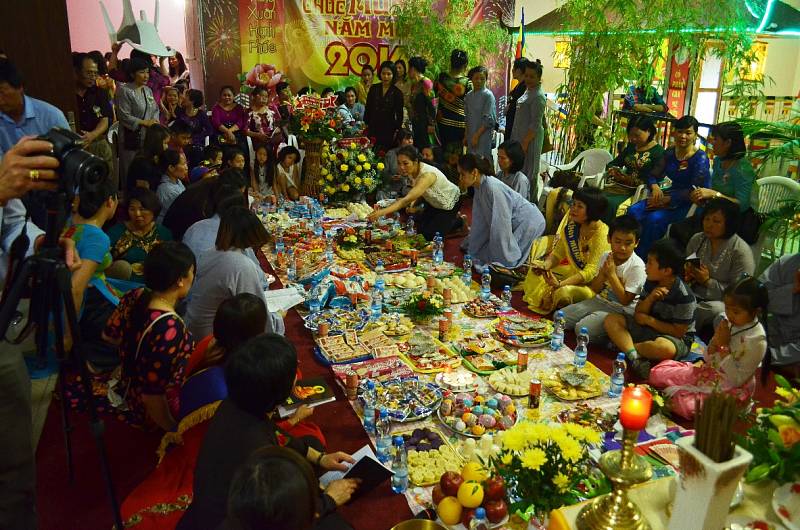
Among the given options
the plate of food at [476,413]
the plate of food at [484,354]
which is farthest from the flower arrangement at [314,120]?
the plate of food at [476,413]

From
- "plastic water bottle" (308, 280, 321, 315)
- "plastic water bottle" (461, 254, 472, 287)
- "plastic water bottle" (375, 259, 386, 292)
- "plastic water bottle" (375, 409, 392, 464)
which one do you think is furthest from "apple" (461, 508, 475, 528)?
"plastic water bottle" (461, 254, 472, 287)

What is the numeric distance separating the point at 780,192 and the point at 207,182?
409 cm

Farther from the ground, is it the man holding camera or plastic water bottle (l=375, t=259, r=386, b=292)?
the man holding camera

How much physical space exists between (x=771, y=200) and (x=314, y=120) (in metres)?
4.24

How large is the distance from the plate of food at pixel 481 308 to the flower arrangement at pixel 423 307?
199mm

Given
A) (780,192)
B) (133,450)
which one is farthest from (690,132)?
(133,450)

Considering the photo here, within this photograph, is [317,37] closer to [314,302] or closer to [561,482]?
[314,302]

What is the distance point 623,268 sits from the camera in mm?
3889

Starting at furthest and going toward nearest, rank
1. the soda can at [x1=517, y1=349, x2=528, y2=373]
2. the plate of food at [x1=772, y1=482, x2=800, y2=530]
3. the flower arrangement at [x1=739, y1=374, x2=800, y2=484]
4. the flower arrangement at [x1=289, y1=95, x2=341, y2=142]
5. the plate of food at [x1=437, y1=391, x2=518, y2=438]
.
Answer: the flower arrangement at [x1=289, y1=95, x2=341, y2=142] < the soda can at [x1=517, y1=349, x2=528, y2=373] < the plate of food at [x1=437, y1=391, x2=518, y2=438] < the flower arrangement at [x1=739, y1=374, x2=800, y2=484] < the plate of food at [x1=772, y1=482, x2=800, y2=530]

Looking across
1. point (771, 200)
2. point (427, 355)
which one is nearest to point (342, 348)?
point (427, 355)

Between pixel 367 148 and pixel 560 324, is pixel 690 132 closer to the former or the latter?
pixel 560 324

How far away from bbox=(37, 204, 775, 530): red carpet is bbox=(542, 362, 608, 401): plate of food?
95cm

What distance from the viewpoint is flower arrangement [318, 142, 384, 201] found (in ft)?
21.3

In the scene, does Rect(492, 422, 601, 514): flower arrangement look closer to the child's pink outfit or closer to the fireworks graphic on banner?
the child's pink outfit
